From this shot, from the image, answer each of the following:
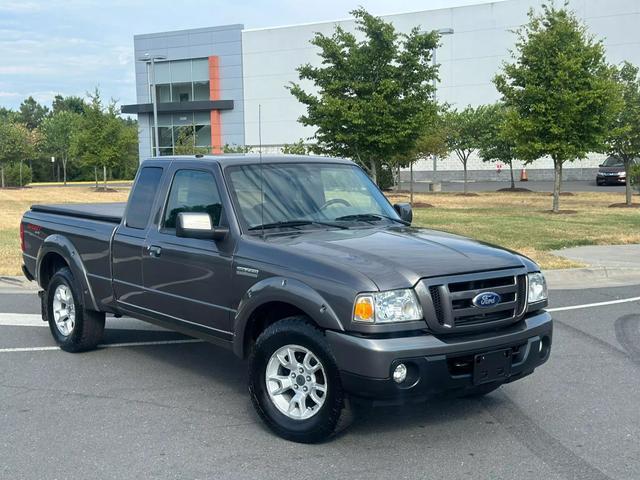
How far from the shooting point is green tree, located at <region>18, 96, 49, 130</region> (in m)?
117

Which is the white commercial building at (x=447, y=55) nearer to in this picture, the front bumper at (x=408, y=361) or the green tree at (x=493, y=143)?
the green tree at (x=493, y=143)

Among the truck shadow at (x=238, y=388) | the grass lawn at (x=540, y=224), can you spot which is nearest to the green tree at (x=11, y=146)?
the grass lawn at (x=540, y=224)

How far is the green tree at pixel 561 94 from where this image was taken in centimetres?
2178

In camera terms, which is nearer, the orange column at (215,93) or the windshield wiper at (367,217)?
the windshield wiper at (367,217)

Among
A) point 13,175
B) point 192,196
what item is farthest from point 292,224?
point 13,175

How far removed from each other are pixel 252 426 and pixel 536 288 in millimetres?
2107

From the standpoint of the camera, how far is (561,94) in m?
21.9

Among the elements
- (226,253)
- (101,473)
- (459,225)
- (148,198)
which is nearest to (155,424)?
(101,473)

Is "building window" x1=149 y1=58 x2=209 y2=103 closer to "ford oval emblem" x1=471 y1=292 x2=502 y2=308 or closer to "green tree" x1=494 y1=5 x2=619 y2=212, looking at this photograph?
"green tree" x1=494 y1=5 x2=619 y2=212

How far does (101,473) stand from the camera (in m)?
4.11

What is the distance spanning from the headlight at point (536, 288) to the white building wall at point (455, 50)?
50.4 meters

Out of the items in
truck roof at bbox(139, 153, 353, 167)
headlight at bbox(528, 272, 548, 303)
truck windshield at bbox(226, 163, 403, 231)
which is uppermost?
truck roof at bbox(139, 153, 353, 167)

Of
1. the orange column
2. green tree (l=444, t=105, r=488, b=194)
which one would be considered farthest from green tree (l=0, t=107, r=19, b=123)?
green tree (l=444, t=105, r=488, b=194)

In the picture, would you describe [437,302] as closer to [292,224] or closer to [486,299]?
[486,299]
